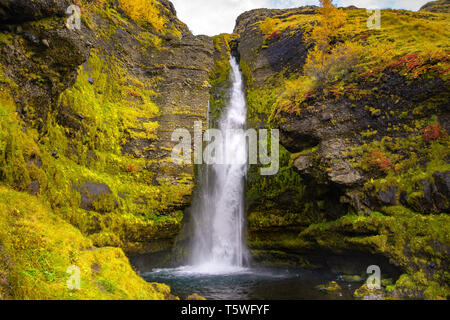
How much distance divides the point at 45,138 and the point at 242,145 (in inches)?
522

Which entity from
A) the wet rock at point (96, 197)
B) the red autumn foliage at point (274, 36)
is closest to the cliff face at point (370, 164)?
the red autumn foliage at point (274, 36)

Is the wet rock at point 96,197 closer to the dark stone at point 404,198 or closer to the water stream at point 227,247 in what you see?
the water stream at point 227,247

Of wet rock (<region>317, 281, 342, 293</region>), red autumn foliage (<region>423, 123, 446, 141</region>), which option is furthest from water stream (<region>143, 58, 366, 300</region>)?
red autumn foliage (<region>423, 123, 446, 141</region>)

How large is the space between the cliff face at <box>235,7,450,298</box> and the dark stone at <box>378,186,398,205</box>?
0.04 meters

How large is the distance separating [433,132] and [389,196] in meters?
3.36

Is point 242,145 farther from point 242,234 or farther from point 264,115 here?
point 242,234

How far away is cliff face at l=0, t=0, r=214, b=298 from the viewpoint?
8.05 meters

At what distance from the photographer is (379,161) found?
12.5 metres

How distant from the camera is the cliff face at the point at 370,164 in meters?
10.3

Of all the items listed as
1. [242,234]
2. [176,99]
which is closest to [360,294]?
[242,234]

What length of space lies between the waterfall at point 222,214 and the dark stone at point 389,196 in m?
9.66

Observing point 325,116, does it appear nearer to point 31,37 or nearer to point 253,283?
point 253,283

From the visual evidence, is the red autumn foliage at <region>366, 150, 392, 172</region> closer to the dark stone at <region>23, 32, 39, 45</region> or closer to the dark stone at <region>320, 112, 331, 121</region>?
the dark stone at <region>320, 112, 331, 121</region>

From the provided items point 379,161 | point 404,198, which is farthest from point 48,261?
point 379,161
